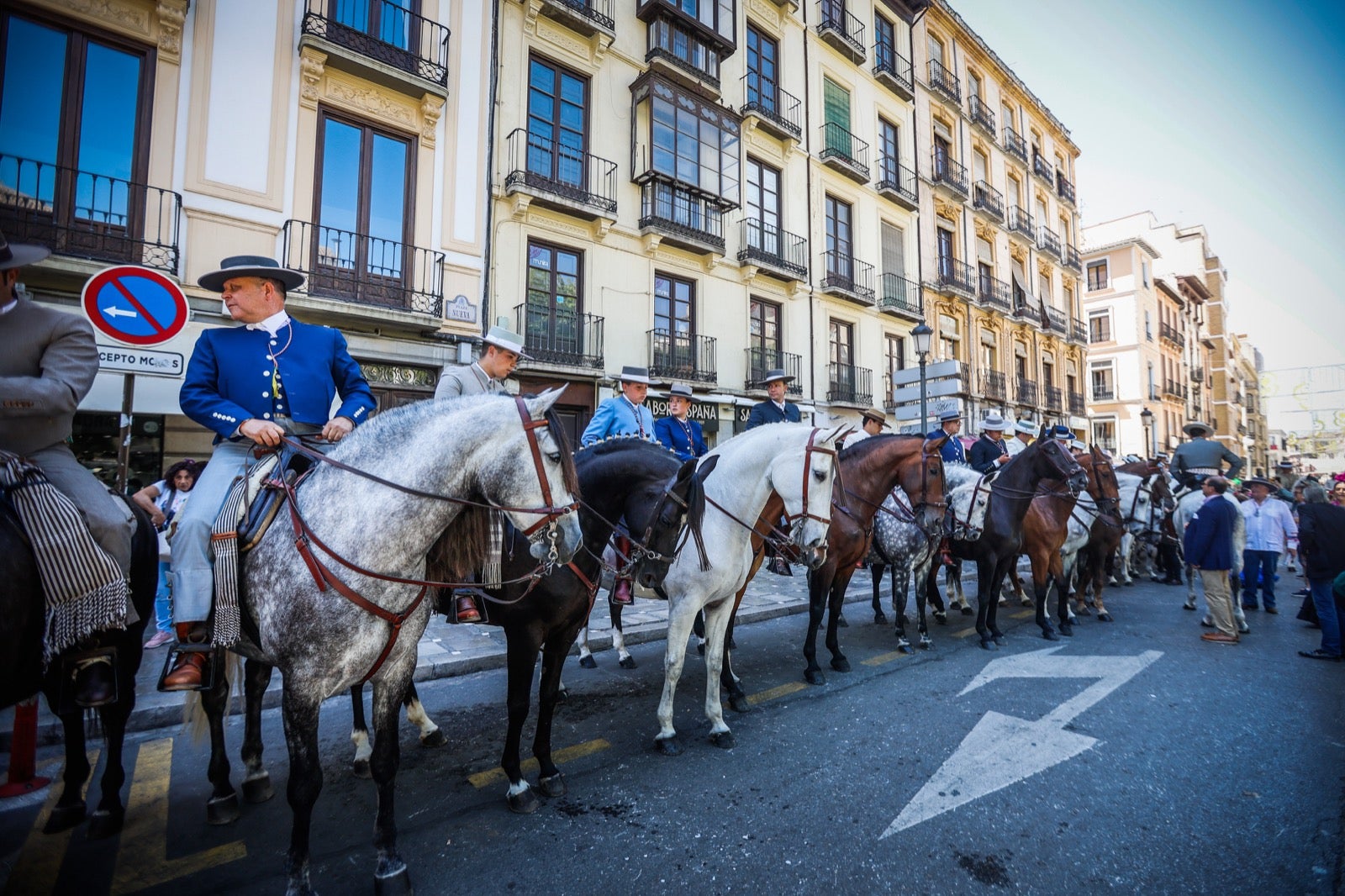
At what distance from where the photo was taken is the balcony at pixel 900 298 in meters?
19.8

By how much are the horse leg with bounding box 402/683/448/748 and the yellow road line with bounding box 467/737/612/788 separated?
558 millimetres

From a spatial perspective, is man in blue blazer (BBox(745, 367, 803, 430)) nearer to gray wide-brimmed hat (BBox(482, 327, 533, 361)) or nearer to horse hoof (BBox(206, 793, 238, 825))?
gray wide-brimmed hat (BBox(482, 327, 533, 361))

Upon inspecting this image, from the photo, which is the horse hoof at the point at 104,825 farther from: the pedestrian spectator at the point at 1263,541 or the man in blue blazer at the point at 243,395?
the pedestrian spectator at the point at 1263,541

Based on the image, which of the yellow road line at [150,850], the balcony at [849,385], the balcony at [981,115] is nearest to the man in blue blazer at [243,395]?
the yellow road line at [150,850]

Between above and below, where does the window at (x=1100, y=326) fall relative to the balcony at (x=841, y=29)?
below

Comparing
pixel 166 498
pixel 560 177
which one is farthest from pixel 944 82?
pixel 166 498

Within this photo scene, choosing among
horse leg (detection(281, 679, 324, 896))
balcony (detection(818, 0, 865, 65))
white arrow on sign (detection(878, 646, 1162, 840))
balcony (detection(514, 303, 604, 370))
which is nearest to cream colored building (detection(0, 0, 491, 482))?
balcony (detection(514, 303, 604, 370))

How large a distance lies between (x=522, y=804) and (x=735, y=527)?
2.11 metres

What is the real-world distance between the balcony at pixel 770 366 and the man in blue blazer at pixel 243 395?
13.5 metres

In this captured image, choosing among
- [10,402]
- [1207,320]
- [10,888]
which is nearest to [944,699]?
[10,888]

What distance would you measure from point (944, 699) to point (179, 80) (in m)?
13.1

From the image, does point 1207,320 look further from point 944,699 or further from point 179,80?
point 179,80

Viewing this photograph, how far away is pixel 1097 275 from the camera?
120 ft

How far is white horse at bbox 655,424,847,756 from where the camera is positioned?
12.9 feet
